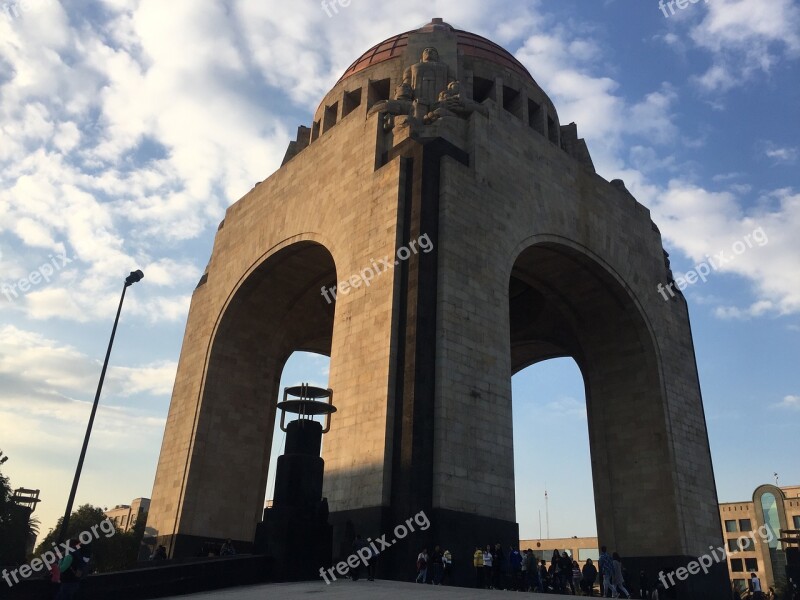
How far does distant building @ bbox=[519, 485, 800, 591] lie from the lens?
4991 cm

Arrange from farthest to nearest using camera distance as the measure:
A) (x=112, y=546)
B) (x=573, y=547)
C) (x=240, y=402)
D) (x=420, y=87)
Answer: (x=573, y=547)
(x=112, y=546)
(x=240, y=402)
(x=420, y=87)

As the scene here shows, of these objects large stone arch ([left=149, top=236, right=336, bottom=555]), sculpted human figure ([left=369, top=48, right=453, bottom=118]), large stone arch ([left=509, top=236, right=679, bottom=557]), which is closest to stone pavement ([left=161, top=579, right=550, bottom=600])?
large stone arch ([left=149, top=236, right=336, bottom=555])

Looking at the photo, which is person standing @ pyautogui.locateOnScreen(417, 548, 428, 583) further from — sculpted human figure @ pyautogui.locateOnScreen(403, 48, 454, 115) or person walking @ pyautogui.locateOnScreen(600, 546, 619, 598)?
sculpted human figure @ pyautogui.locateOnScreen(403, 48, 454, 115)

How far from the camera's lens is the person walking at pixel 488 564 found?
46.2ft

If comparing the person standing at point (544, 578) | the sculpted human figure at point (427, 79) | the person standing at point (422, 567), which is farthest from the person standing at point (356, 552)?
the sculpted human figure at point (427, 79)

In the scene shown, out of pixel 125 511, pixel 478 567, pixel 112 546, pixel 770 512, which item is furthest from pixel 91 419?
pixel 125 511

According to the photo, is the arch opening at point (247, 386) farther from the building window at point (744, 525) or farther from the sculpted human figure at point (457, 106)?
the building window at point (744, 525)

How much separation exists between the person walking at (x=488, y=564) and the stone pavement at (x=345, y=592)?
2.37m

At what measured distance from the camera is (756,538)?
5356 centimetres

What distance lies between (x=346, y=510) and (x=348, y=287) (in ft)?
21.3

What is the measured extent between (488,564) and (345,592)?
4557 mm

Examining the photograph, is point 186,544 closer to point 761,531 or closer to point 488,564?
point 488,564

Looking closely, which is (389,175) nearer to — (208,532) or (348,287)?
(348,287)

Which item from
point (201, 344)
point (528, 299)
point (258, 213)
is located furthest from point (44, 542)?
point (528, 299)
